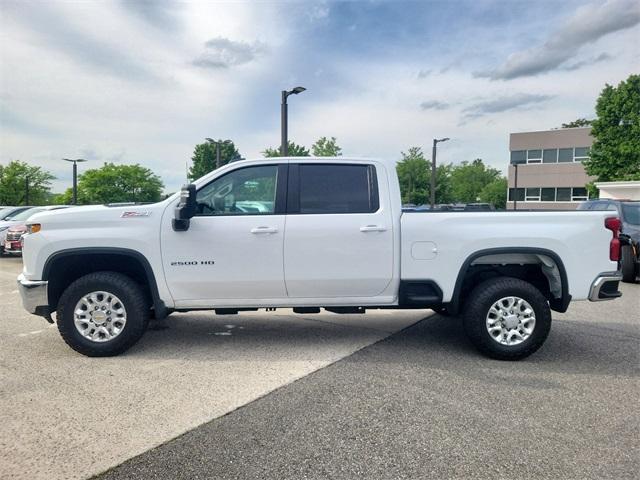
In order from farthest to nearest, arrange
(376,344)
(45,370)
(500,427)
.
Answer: (376,344) < (45,370) < (500,427)

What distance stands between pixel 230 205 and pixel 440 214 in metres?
2.12

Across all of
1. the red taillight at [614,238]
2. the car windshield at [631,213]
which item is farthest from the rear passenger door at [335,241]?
the car windshield at [631,213]

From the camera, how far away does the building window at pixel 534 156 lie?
152 feet

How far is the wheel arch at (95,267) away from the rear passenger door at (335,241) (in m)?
1.35

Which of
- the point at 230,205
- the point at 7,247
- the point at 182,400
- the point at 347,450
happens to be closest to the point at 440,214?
the point at 230,205

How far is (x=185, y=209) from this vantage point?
14.9 feet

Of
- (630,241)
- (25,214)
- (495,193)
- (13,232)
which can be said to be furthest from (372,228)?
(495,193)

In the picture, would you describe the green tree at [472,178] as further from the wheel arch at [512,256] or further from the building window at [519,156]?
the wheel arch at [512,256]

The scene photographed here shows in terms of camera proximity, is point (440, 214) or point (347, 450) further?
point (440, 214)

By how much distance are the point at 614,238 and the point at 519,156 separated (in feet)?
154

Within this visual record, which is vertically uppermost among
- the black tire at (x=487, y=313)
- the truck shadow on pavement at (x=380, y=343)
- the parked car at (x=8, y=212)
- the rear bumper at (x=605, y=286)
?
the parked car at (x=8, y=212)

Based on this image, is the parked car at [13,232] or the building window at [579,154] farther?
the building window at [579,154]

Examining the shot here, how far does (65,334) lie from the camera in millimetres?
4652

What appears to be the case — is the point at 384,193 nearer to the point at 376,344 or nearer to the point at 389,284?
the point at 389,284
